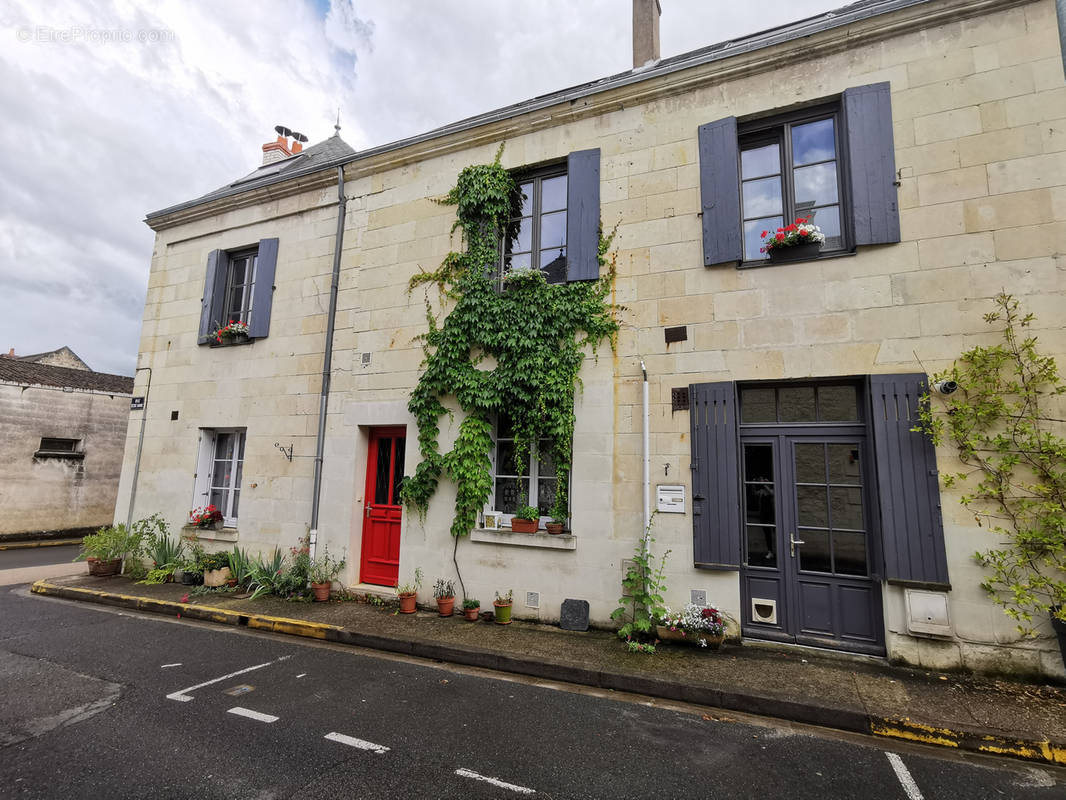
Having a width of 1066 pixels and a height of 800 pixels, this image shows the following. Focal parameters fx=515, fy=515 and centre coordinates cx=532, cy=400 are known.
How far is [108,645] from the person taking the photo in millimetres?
5402

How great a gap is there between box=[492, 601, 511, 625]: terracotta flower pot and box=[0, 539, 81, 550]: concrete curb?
514 inches

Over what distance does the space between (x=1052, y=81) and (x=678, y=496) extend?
16.6 ft

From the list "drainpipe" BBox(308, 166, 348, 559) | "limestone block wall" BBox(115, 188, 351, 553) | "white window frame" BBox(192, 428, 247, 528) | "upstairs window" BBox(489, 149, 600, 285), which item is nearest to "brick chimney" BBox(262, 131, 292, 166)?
"limestone block wall" BBox(115, 188, 351, 553)

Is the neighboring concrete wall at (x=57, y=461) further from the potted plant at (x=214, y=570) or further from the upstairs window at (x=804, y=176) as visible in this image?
the upstairs window at (x=804, y=176)

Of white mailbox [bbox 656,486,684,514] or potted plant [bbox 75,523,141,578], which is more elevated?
white mailbox [bbox 656,486,684,514]

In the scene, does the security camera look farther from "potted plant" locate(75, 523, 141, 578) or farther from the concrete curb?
the concrete curb

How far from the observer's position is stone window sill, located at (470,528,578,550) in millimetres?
5715

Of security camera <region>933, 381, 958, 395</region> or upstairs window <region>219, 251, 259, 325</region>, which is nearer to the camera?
security camera <region>933, 381, 958, 395</region>

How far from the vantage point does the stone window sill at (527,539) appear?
225 inches

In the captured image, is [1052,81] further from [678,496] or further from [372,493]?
[372,493]

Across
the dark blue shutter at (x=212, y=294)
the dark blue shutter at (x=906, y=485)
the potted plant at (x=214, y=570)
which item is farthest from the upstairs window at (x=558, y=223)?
the potted plant at (x=214, y=570)

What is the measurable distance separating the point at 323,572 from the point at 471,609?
2366 millimetres

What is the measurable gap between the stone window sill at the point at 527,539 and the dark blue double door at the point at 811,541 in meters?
1.81

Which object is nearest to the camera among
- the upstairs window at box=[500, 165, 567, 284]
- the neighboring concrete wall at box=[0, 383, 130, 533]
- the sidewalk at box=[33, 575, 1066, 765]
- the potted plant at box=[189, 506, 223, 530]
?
the sidewalk at box=[33, 575, 1066, 765]
